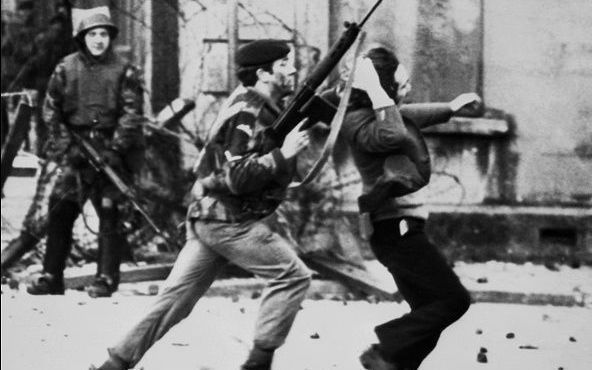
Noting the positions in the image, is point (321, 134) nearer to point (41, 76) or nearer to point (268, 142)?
point (41, 76)

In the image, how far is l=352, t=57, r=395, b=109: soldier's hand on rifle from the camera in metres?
7.04

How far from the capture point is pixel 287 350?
8.14m

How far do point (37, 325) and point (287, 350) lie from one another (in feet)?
4.89

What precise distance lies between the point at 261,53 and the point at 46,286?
309cm

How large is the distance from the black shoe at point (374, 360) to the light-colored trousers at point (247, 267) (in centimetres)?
37

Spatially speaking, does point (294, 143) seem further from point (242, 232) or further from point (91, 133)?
point (91, 133)

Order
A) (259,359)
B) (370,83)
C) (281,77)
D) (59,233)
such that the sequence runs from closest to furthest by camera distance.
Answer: (259,359), (370,83), (281,77), (59,233)

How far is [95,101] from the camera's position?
9797 millimetres

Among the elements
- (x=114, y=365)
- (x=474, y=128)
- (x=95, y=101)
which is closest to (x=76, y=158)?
(x=95, y=101)

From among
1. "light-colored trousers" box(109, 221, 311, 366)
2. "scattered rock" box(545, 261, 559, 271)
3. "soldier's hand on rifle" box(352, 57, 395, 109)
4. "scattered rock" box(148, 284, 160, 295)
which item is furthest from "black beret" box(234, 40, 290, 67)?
"scattered rock" box(148, 284, 160, 295)

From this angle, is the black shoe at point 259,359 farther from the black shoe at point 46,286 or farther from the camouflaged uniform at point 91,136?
the black shoe at point 46,286

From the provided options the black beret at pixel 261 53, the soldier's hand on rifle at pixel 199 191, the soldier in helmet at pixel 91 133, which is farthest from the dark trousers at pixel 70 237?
the black beret at pixel 261 53

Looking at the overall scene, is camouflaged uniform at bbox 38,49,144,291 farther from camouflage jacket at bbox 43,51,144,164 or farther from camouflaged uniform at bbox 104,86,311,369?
camouflaged uniform at bbox 104,86,311,369

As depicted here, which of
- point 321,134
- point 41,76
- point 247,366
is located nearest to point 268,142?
point 247,366
